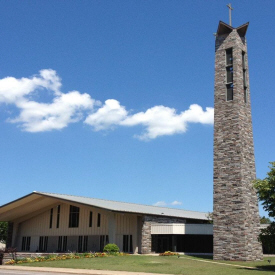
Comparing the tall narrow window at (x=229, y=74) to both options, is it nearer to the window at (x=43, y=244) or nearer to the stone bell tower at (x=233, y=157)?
the stone bell tower at (x=233, y=157)

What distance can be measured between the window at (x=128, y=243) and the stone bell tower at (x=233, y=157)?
10872mm

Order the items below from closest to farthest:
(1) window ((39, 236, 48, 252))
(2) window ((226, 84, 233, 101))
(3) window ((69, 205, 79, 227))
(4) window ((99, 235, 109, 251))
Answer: (2) window ((226, 84, 233, 101))
(4) window ((99, 235, 109, 251))
(3) window ((69, 205, 79, 227))
(1) window ((39, 236, 48, 252))

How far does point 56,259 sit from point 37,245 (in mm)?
18460

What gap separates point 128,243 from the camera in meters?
41.6

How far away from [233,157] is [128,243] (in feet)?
51.0

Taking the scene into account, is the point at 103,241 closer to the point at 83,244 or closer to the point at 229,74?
the point at 83,244

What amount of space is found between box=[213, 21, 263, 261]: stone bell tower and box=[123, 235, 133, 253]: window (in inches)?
428

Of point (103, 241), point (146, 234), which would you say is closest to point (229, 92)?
point (146, 234)

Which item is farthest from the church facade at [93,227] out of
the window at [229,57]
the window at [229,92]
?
the window at [229,57]

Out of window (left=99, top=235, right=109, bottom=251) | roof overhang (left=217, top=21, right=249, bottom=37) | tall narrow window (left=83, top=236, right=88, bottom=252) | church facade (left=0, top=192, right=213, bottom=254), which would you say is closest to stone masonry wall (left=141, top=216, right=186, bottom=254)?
church facade (left=0, top=192, right=213, bottom=254)

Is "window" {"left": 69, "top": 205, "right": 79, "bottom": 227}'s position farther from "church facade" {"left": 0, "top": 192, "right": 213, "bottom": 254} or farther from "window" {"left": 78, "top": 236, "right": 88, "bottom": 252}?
"window" {"left": 78, "top": 236, "right": 88, "bottom": 252}

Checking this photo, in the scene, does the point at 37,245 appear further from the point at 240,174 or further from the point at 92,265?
the point at 240,174

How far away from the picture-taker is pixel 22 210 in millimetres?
49438

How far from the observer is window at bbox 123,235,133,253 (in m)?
41.4
